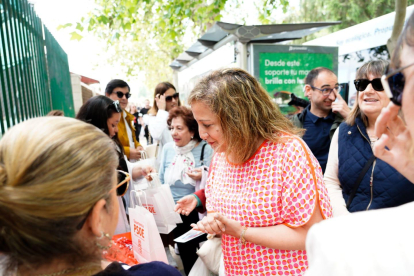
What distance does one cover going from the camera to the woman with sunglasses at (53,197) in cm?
79

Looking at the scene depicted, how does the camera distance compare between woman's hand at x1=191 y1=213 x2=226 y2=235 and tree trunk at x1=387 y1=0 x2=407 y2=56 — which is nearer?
woman's hand at x1=191 y1=213 x2=226 y2=235

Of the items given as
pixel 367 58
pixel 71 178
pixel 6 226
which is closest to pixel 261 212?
pixel 71 178

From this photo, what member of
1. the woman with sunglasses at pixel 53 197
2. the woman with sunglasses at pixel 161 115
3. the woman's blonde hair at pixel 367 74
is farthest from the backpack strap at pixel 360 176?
the woman with sunglasses at pixel 161 115

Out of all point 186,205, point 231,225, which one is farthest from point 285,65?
point 231,225

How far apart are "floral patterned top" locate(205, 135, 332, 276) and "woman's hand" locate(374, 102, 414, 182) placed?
1.51ft

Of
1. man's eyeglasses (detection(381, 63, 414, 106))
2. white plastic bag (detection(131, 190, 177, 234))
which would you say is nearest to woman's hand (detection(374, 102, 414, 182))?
man's eyeglasses (detection(381, 63, 414, 106))

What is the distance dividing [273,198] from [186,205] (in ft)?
2.73

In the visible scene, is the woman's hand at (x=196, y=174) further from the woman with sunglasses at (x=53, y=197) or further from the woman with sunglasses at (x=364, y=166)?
the woman with sunglasses at (x=53, y=197)

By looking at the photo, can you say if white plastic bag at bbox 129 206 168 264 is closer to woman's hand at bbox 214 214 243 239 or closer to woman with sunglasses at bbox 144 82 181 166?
woman's hand at bbox 214 214 243 239

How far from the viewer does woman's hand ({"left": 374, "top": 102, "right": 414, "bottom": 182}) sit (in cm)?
102

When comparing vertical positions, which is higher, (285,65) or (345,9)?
(345,9)

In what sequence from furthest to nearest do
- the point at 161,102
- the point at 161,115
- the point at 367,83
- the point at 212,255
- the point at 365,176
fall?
the point at 161,102
the point at 161,115
the point at 367,83
the point at 365,176
the point at 212,255

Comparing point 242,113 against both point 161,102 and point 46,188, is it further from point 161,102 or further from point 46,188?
point 161,102

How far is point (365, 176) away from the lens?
2.10m
